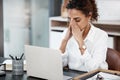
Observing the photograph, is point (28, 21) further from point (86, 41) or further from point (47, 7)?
point (86, 41)

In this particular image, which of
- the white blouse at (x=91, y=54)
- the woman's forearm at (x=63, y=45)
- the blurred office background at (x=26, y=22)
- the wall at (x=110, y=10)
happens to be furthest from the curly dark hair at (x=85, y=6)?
the blurred office background at (x=26, y=22)

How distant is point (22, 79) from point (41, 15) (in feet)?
7.24

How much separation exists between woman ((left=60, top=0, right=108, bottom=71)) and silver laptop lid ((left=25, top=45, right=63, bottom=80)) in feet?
1.20

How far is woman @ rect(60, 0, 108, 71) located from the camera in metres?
1.97

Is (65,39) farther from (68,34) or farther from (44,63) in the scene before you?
(44,63)

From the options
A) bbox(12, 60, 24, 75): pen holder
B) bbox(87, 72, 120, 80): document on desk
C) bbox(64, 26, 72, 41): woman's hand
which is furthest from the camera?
bbox(64, 26, 72, 41): woman's hand

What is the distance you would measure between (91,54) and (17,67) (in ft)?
1.96

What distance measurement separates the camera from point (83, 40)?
2021mm

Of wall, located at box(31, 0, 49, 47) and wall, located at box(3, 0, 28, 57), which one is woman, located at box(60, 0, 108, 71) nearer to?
wall, located at box(3, 0, 28, 57)

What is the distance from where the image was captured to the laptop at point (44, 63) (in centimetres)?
159

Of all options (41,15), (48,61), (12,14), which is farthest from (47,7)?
(48,61)

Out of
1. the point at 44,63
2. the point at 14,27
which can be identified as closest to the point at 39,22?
the point at 14,27

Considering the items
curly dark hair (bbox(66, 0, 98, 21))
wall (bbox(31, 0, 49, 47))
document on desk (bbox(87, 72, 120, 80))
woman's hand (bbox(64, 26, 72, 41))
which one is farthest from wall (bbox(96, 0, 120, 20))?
wall (bbox(31, 0, 49, 47))

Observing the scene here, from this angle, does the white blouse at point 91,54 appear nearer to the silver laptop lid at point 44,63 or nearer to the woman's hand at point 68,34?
the woman's hand at point 68,34
